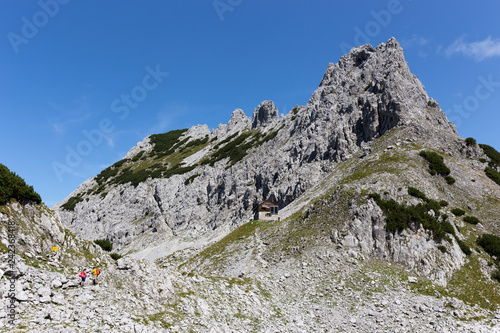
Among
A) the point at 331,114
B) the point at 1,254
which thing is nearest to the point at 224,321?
the point at 1,254

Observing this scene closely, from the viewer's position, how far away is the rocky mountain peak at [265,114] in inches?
6088

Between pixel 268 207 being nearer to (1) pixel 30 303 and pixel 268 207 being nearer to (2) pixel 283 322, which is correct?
(2) pixel 283 322

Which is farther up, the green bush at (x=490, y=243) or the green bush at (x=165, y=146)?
the green bush at (x=165, y=146)

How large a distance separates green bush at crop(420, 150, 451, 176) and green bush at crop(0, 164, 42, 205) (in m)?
51.4

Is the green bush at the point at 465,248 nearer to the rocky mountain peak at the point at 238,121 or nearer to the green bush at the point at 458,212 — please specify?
the green bush at the point at 458,212

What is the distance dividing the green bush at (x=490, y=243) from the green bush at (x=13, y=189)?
4582 centimetres

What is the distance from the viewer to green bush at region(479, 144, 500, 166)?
54375mm

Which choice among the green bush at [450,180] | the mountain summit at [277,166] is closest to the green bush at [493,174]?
the mountain summit at [277,166]

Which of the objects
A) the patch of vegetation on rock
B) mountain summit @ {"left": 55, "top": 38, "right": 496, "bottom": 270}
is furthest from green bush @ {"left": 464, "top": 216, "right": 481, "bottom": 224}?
the patch of vegetation on rock

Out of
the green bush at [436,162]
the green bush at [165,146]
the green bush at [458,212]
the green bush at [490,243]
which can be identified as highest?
the green bush at [165,146]

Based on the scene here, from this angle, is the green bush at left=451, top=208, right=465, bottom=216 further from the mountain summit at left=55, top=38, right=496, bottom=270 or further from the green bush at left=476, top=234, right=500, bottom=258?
the mountain summit at left=55, top=38, right=496, bottom=270

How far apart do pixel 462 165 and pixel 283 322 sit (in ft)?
146

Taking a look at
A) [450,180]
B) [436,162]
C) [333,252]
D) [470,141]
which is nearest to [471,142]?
[470,141]

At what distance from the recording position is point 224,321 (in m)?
21.1
